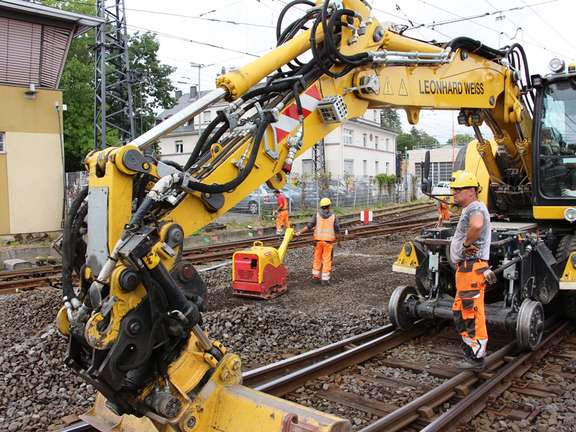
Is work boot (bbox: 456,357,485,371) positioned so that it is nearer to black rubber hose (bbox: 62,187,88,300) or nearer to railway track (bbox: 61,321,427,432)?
railway track (bbox: 61,321,427,432)

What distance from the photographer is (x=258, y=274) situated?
8875 millimetres

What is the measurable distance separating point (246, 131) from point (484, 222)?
8.96ft

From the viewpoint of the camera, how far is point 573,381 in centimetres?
525

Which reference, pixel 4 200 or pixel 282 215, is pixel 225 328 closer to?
pixel 282 215

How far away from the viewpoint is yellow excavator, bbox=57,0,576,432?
3041 mm

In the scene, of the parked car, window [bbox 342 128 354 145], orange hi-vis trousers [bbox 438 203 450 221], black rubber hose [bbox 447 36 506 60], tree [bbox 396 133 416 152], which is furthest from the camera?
tree [bbox 396 133 416 152]

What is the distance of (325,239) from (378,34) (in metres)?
5.93

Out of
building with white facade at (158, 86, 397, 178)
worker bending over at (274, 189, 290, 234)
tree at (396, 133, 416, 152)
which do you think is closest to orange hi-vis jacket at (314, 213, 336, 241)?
worker bending over at (274, 189, 290, 234)

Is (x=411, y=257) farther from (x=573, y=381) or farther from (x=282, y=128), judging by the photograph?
(x=282, y=128)

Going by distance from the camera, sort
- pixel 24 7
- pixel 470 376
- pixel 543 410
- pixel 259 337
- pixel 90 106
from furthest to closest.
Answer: pixel 90 106 < pixel 24 7 < pixel 259 337 < pixel 470 376 < pixel 543 410

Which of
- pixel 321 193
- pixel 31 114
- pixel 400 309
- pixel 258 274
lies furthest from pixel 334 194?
pixel 400 309

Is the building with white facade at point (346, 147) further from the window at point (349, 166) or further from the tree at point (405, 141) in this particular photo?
the tree at point (405, 141)

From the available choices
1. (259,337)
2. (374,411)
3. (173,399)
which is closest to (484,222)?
(374,411)

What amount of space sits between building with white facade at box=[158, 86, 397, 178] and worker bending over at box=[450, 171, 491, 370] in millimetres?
37173
